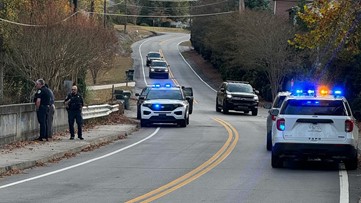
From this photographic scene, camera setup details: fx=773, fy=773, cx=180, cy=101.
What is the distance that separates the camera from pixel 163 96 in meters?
33.2

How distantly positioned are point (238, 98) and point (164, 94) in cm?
1030

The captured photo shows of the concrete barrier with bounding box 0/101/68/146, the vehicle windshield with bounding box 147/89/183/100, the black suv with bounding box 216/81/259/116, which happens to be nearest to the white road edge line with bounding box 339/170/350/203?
the concrete barrier with bounding box 0/101/68/146

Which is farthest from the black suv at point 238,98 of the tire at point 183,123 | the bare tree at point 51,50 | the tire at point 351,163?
the tire at point 351,163

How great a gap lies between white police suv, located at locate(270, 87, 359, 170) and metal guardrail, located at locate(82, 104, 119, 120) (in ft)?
45.6

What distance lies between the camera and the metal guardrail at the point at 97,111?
3034 cm

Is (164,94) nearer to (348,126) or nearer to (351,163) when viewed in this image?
(351,163)

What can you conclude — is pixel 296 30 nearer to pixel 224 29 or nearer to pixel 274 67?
pixel 274 67

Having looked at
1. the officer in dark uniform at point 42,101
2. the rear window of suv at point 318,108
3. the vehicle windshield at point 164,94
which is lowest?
the vehicle windshield at point 164,94

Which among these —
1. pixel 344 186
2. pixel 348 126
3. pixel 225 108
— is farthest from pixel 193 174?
pixel 225 108

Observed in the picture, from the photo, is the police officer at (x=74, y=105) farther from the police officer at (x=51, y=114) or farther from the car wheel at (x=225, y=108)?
the car wheel at (x=225, y=108)

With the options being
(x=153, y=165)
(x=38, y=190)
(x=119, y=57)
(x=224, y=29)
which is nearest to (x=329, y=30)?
(x=153, y=165)

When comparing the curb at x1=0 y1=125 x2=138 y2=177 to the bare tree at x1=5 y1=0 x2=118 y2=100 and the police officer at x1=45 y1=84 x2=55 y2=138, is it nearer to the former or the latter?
the police officer at x1=45 y1=84 x2=55 y2=138

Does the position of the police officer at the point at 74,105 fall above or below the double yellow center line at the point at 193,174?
above

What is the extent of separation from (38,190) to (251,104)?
30.4 metres
